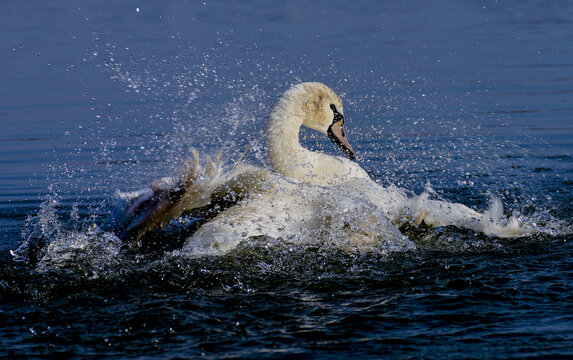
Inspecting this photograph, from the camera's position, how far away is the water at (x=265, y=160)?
13.2 feet

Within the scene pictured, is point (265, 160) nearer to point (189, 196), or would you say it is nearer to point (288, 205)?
point (288, 205)

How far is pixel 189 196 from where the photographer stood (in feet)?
17.5

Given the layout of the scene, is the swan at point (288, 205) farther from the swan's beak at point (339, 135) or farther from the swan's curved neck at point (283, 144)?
the swan's beak at point (339, 135)

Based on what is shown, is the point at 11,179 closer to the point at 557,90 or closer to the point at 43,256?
the point at 43,256

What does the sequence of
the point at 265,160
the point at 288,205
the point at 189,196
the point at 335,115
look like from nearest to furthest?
the point at 189,196
the point at 288,205
the point at 265,160
the point at 335,115

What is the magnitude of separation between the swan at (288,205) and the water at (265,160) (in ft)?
0.53

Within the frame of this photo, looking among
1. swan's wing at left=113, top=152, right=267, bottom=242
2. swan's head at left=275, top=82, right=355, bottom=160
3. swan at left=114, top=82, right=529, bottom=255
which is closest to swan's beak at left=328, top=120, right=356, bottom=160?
swan's head at left=275, top=82, right=355, bottom=160

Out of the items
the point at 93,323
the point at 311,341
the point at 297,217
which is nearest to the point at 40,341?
the point at 93,323

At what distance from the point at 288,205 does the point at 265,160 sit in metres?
1.07

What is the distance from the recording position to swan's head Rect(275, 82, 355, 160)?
6746mm

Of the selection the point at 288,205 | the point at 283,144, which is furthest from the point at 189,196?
the point at 283,144

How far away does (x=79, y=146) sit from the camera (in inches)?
408

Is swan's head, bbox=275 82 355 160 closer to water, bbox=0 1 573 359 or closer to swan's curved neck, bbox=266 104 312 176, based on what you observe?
swan's curved neck, bbox=266 104 312 176

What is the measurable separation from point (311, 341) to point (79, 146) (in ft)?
23.9
